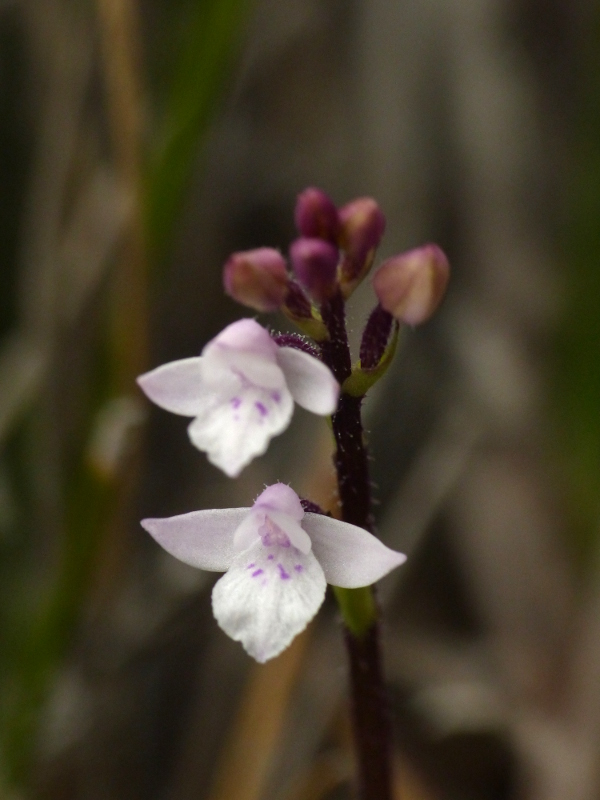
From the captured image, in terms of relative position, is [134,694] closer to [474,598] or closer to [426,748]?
[426,748]

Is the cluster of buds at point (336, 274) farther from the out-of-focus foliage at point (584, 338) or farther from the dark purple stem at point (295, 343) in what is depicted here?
the out-of-focus foliage at point (584, 338)

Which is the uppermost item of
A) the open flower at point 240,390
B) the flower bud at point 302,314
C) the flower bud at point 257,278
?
the flower bud at point 257,278

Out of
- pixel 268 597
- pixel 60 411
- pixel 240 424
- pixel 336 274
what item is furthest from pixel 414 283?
pixel 60 411

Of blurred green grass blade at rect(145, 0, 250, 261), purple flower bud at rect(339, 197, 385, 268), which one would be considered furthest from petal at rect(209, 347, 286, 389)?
blurred green grass blade at rect(145, 0, 250, 261)

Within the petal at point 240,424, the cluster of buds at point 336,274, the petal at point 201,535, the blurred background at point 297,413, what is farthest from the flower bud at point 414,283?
the blurred background at point 297,413

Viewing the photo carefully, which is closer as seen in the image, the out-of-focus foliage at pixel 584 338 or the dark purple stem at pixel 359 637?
the dark purple stem at pixel 359 637

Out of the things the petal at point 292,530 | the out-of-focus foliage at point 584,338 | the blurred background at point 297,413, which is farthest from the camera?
the out-of-focus foliage at point 584,338

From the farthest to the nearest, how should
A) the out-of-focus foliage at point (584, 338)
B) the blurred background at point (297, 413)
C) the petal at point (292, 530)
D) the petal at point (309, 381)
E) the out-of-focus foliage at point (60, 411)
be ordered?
the out-of-focus foliage at point (584, 338) → the blurred background at point (297, 413) → the out-of-focus foliage at point (60, 411) → the petal at point (292, 530) → the petal at point (309, 381)
